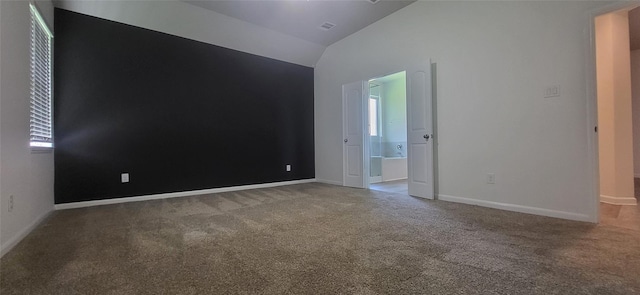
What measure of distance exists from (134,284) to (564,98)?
148 inches

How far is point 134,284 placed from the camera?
140cm

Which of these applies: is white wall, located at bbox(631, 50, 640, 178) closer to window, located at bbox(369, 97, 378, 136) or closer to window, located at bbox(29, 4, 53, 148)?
window, located at bbox(369, 97, 378, 136)

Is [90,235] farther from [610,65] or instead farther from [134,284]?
[610,65]

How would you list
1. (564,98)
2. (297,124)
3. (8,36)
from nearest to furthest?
(8,36)
(564,98)
(297,124)

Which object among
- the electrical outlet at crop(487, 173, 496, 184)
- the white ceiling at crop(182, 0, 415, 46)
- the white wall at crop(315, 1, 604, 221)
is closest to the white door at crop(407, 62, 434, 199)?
the white wall at crop(315, 1, 604, 221)

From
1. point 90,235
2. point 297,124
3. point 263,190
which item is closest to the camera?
point 90,235

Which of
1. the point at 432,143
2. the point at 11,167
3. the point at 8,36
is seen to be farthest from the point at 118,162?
the point at 432,143

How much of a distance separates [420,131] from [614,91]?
240 cm

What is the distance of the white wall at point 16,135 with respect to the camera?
190 centimetres

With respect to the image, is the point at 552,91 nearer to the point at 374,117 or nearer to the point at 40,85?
the point at 374,117

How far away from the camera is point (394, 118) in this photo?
7.11 meters

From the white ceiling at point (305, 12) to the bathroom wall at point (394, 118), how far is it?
9.15 ft

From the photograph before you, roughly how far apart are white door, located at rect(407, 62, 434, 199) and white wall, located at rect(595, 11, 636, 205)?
212cm

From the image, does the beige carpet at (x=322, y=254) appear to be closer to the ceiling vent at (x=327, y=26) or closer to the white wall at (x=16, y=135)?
the white wall at (x=16, y=135)
